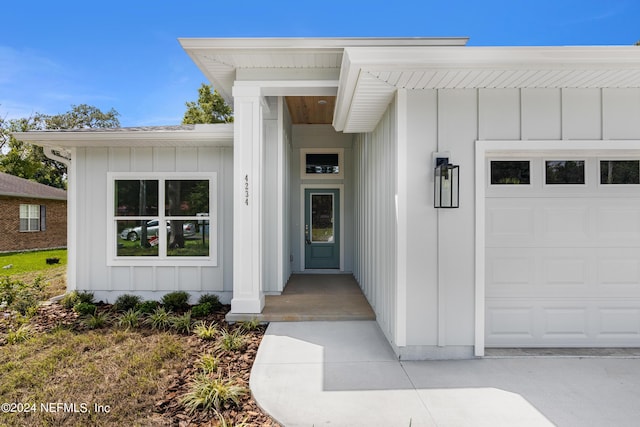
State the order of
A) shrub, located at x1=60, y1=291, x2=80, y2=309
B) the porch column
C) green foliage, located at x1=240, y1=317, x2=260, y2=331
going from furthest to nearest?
shrub, located at x1=60, y1=291, x2=80, y2=309
the porch column
green foliage, located at x1=240, y1=317, x2=260, y2=331

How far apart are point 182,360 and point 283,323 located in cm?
134

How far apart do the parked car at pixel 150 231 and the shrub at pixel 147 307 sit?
1.17 metres

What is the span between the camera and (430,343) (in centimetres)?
322

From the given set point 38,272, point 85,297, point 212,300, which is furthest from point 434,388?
point 38,272

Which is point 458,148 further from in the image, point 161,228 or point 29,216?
point 29,216

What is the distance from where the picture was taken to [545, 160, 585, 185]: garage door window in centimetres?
343

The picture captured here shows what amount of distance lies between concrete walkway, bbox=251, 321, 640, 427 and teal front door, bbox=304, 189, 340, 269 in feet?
13.2

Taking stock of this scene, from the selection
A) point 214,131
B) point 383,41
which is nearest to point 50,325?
point 214,131

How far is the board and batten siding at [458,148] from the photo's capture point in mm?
3195

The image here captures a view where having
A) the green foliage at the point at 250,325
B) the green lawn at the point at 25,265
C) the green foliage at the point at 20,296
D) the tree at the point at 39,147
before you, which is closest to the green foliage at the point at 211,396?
the green foliage at the point at 250,325

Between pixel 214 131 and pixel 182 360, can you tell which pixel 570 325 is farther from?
pixel 214 131

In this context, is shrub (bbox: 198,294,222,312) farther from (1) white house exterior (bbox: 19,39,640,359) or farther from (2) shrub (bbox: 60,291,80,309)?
(1) white house exterior (bbox: 19,39,640,359)

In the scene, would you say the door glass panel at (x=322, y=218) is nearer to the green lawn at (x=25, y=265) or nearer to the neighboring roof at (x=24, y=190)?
the green lawn at (x=25, y=265)

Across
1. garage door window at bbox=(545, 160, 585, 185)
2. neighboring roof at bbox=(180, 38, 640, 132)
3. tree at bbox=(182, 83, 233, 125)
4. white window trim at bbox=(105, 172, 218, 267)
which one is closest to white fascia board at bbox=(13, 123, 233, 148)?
white window trim at bbox=(105, 172, 218, 267)
